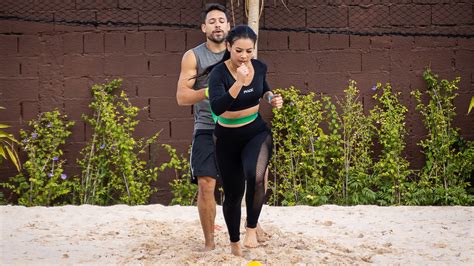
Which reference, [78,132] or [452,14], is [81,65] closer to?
[78,132]

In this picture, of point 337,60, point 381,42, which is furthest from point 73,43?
point 381,42

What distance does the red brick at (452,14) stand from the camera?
7836 mm

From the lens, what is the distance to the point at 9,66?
771cm

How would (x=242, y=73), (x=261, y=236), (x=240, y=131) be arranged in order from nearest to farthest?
1. (x=242, y=73)
2. (x=240, y=131)
3. (x=261, y=236)

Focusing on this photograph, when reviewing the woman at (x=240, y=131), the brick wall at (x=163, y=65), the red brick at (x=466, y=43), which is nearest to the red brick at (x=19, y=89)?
the brick wall at (x=163, y=65)

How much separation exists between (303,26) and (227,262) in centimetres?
345

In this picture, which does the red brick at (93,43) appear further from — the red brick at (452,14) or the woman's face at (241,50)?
the woman's face at (241,50)

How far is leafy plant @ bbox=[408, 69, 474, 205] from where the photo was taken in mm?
7527

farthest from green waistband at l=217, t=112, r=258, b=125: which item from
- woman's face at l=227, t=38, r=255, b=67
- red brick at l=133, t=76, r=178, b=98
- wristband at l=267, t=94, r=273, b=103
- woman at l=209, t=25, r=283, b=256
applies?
red brick at l=133, t=76, r=178, b=98

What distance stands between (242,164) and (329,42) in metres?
3.19

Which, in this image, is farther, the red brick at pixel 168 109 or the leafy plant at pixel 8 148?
the red brick at pixel 168 109

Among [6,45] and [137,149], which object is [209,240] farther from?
[6,45]

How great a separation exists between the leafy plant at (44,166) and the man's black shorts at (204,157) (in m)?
2.59

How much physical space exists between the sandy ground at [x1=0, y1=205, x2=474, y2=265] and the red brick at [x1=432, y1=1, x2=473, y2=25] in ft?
6.00
